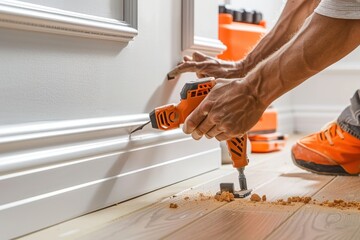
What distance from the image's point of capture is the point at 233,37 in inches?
80.4

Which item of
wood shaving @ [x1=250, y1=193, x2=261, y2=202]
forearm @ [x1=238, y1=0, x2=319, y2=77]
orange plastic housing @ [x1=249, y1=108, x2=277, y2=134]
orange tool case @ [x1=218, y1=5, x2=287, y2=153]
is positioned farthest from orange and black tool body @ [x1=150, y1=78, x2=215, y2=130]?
orange plastic housing @ [x1=249, y1=108, x2=277, y2=134]

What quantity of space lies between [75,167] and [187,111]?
28 centimetres

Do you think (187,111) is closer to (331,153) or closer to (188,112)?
(188,112)

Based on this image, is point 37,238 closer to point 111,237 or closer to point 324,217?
point 111,237

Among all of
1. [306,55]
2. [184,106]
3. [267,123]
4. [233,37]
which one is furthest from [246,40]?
[306,55]

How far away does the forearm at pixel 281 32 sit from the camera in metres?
1.48

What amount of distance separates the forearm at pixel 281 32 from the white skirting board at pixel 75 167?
11.8 inches

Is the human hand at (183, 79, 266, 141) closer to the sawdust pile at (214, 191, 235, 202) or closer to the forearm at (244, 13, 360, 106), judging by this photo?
the forearm at (244, 13, 360, 106)

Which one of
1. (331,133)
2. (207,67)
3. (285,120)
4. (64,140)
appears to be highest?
(207,67)

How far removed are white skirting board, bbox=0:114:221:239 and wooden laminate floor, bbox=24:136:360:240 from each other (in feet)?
0.10

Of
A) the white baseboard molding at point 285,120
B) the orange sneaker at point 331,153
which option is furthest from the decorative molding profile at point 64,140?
the white baseboard molding at point 285,120

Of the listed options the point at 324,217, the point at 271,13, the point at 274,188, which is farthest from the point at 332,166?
the point at 271,13

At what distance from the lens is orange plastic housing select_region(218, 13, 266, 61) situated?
6.67 feet

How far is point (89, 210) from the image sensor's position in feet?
3.64
